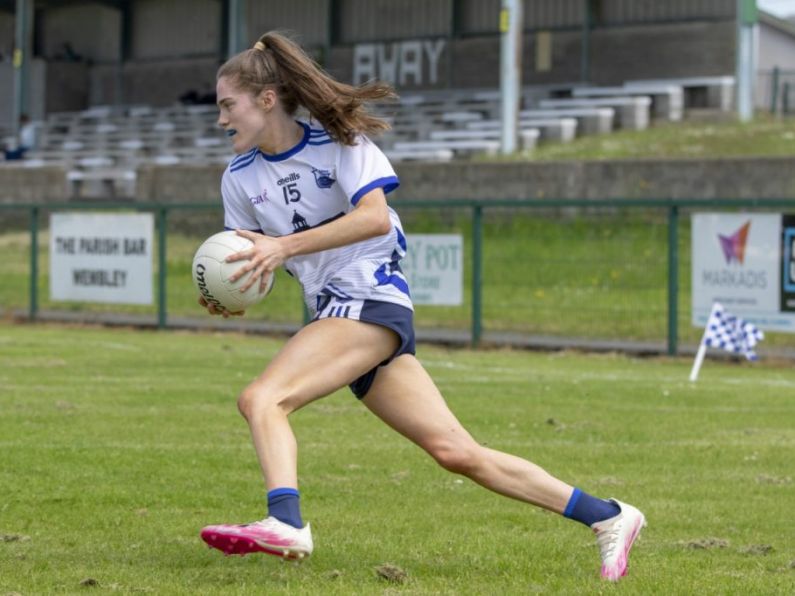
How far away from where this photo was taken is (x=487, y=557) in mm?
6531

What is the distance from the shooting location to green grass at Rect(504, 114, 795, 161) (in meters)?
30.1

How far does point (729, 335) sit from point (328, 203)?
10988mm

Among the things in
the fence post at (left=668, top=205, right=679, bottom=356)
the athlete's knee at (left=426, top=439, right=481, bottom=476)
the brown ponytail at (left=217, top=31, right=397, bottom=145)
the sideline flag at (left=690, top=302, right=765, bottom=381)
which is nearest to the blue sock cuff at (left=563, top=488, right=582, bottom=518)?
the athlete's knee at (left=426, top=439, right=481, bottom=476)

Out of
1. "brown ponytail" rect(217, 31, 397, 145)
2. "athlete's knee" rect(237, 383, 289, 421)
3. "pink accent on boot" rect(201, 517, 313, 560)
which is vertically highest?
"brown ponytail" rect(217, 31, 397, 145)

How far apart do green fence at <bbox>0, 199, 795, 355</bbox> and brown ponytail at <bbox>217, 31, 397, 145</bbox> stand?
477 inches

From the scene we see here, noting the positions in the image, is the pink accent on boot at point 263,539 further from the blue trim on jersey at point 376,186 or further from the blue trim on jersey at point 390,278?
the blue trim on jersey at point 376,186

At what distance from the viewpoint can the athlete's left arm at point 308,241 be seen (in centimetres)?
559

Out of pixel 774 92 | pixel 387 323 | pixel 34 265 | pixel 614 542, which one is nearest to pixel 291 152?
pixel 387 323

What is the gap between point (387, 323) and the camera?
227 inches

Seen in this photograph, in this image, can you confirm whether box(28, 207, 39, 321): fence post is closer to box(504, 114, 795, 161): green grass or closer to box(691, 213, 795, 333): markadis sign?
box(504, 114, 795, 161): green grass

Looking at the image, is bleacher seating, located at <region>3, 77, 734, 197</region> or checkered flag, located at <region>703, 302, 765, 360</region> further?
bleacher seating, located at <region>3, 77, 734, 197</region>

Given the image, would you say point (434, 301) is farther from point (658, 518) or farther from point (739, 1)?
point (739, 1)

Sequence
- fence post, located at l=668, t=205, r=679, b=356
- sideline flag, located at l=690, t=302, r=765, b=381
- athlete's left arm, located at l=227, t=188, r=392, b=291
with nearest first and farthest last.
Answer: athlete's left arm, located at l=227, t=188, r=392, b=291, sideline flag, located at l=690, t=302, r=765, b=381, fence post, located at l=668, t=205, r=679, b=356

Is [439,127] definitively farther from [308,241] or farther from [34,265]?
[308,241]
